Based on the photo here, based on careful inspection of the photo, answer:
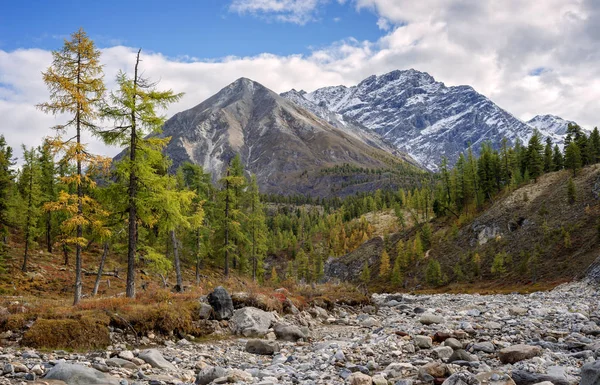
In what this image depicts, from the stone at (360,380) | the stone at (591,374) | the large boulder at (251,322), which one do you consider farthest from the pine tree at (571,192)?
the stone at (360,380)

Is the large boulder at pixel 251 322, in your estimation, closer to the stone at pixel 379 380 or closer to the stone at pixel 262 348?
the stone at pixel 262 348

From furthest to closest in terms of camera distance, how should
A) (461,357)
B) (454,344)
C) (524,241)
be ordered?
(524,241)
(454,344)
(461,357)

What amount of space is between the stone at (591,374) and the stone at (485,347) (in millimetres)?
4442

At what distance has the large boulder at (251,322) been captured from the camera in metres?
17.5

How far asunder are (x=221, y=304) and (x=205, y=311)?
3.05ft

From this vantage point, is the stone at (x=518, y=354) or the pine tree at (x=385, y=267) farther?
the pine tree at (x=385, y=267)

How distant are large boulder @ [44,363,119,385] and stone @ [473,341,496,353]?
9.59m

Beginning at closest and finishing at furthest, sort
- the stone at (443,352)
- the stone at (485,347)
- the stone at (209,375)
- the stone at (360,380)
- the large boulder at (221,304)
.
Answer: the stone at (360,380)
the stone at (209,375)
the stone at (443,352)
the stone at (485,347)
the large boulder at (221,304)

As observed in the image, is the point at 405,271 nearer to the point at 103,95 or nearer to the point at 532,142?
the point at 532,142

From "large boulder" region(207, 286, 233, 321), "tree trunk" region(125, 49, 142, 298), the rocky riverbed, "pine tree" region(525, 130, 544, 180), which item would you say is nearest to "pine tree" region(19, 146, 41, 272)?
"tree trunk" region(125, 49, 142, 298)

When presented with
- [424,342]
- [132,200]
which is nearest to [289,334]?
[424,342]

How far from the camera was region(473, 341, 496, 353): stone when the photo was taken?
11.3m

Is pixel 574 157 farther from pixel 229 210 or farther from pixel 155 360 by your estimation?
pixel 155 360

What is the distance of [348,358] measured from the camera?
11523 millimetres
